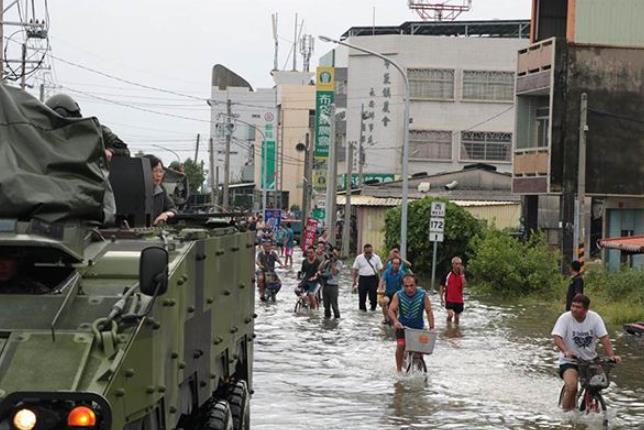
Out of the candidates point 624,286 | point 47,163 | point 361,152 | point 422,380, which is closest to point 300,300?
point 624,286

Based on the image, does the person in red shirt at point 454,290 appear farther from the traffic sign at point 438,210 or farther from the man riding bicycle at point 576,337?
the man riding bicycle at point 576,337

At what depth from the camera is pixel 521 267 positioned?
35844mm

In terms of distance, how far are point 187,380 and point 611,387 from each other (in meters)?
11.5

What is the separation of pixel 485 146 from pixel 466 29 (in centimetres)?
867

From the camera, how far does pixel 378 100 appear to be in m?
75.6

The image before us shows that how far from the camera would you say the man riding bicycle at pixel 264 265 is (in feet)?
105

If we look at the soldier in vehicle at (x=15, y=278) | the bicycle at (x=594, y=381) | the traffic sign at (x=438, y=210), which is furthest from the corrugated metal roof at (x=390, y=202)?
the soldier in vehicle at (x=15, y=278)

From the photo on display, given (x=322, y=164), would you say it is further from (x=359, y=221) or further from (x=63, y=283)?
(x=63, y=283)

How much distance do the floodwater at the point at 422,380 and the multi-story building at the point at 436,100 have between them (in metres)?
47.2

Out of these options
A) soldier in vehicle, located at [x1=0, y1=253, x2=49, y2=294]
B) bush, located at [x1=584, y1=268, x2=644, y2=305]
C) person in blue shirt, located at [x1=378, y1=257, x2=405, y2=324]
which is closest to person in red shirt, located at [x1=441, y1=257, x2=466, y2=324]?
person in blue shirt, located at [x1=378, y1=257, x2=405, y2=324]

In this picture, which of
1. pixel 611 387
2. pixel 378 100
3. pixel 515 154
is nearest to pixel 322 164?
pixel 378 100

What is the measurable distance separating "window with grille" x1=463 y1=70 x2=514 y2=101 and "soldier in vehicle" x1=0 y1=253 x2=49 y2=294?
71.5m

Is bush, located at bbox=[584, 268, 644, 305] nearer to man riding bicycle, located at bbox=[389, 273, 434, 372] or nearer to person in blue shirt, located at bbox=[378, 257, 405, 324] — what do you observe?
person in blue shirt, located at bbox=[378, 257, 405, 324]

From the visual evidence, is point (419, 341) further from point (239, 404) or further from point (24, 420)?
point (24, 420)
